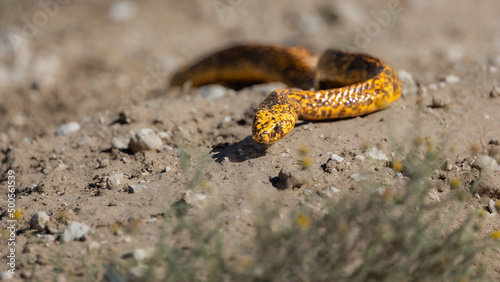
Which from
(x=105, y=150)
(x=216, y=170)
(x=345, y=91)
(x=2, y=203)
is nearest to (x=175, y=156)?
(x=216, y=170)

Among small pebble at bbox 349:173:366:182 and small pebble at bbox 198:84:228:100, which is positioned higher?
small pebble at bbox 349:173:366:182

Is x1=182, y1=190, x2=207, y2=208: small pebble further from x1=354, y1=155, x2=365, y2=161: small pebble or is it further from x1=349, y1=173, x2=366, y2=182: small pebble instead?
x1=354, y1=155, x2=365, y2=161: small pebble

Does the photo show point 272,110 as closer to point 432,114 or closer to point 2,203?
point 432,114

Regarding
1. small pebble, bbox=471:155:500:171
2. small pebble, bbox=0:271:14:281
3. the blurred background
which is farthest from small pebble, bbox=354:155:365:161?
the blurred background

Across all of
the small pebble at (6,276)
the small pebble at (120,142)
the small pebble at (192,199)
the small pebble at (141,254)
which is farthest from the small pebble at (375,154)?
the small pebble at (6,276)

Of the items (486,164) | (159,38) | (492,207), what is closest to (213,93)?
(486,164)

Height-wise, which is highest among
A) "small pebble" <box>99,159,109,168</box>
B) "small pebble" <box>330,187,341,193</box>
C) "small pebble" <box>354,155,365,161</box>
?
"small pebble" <box>330,187,341,193</box>

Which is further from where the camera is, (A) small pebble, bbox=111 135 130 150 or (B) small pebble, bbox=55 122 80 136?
(B) small pebble, bbox=55 122 80 136

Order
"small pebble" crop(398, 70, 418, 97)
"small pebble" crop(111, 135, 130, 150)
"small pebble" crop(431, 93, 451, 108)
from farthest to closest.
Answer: "small pebble" crop(398, 70, 418, 97) → "small pebble" crop(431, 93, 451, 108) → "small pebble" crop(111, 135, 130, 150)

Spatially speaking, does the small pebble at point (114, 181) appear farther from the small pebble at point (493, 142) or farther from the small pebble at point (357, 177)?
the small pebble at point (493, 142)
